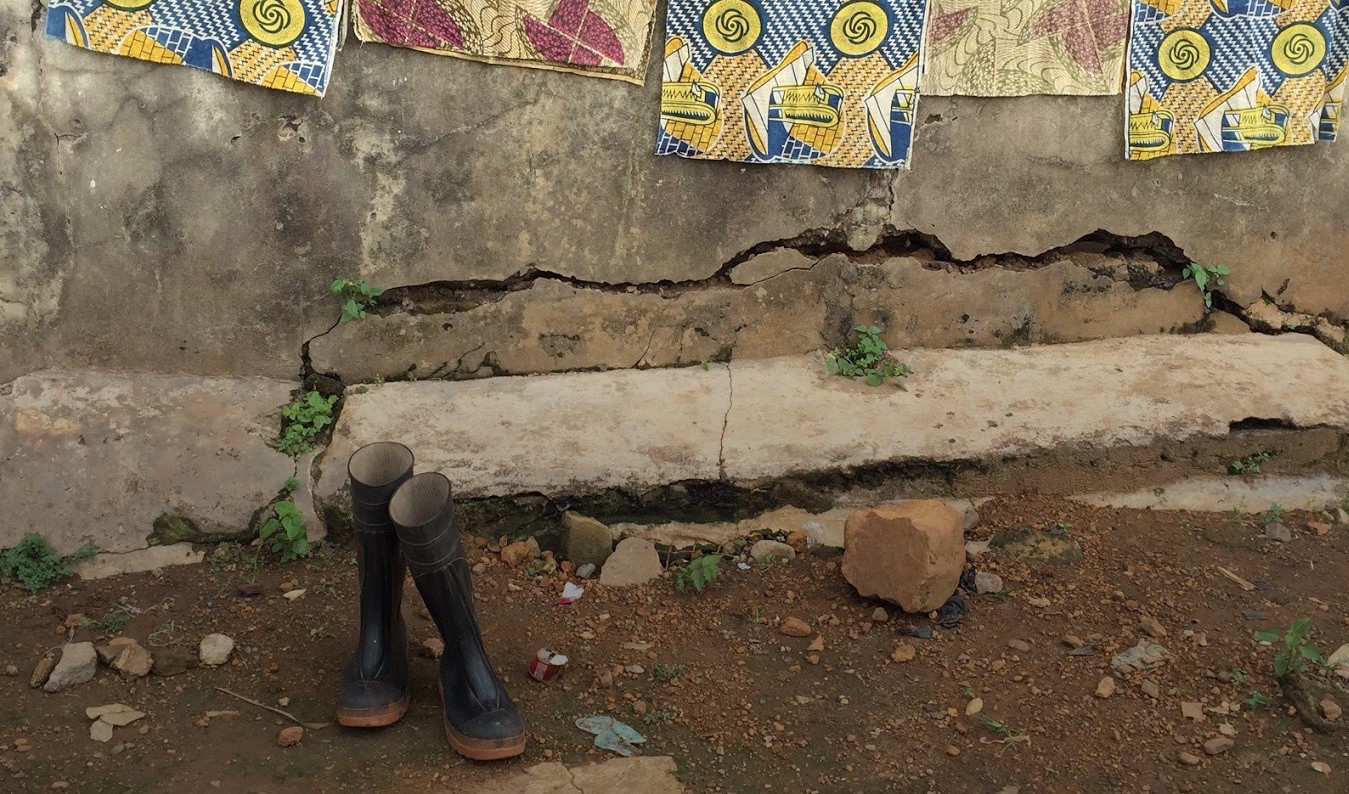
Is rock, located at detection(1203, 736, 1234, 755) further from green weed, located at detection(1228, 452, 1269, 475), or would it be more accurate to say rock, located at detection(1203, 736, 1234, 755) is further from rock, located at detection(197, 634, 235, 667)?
rock, located at detection(197, 634, 235, 667)

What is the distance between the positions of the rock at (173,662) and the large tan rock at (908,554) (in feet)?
5.74

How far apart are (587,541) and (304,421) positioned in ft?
3.37

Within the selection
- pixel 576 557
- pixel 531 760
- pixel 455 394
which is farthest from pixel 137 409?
pixel 531 760

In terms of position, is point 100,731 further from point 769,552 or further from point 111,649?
point 769,552

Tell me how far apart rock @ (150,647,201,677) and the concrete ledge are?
548mm

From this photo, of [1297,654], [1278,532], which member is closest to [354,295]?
[1297,654]

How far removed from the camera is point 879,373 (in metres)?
4.09

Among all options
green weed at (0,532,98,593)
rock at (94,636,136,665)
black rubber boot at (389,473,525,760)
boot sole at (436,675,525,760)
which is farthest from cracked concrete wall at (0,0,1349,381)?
boot sole at (436,675,525,760)

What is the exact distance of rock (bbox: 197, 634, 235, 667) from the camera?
298 centimetres

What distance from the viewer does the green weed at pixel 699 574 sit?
331 centimetres

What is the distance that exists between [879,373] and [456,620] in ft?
6.64

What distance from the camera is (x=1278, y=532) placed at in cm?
365

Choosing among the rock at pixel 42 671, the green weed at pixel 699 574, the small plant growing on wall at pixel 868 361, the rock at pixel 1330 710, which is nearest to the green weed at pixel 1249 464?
the small plant growing on wall at pixel 868 361

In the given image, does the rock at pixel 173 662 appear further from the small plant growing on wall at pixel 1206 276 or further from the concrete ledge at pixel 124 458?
the small plant growing on wall at pixel 1206 276
